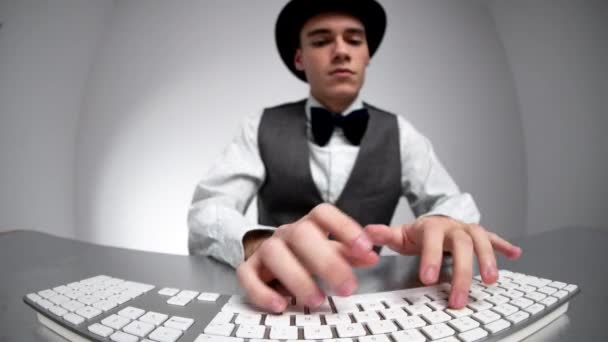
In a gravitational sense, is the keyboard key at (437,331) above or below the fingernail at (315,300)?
above

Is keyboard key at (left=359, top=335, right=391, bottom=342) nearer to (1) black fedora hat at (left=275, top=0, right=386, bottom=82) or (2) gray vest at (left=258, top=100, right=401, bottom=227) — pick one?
(2) gray vest at (left=258, top=100, right=401, bottom=227)

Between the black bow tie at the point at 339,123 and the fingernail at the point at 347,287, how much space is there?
56 cm

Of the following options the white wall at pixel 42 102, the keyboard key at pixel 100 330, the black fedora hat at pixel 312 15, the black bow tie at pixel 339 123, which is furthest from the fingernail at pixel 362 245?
the white wall at pixel 42 102

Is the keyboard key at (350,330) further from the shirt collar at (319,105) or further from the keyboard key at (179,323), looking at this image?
the shirt collar at (319,105)

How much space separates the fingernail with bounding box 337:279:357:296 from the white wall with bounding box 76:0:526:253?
1.12 meters

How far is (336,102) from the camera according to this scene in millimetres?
762

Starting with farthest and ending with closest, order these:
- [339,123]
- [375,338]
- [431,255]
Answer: [339,123]
[431,255]
[375,338]

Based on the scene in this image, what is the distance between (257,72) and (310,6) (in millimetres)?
593

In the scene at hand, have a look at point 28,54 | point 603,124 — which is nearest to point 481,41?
point 603,124

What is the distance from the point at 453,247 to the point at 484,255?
0.03m

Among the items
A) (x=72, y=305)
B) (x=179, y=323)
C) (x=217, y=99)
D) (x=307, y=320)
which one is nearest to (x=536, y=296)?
(x=307, y=320)

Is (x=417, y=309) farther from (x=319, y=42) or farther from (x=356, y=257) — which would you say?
(x=319, y=42)

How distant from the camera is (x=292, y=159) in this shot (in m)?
0.71

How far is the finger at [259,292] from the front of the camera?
0.77 ft
